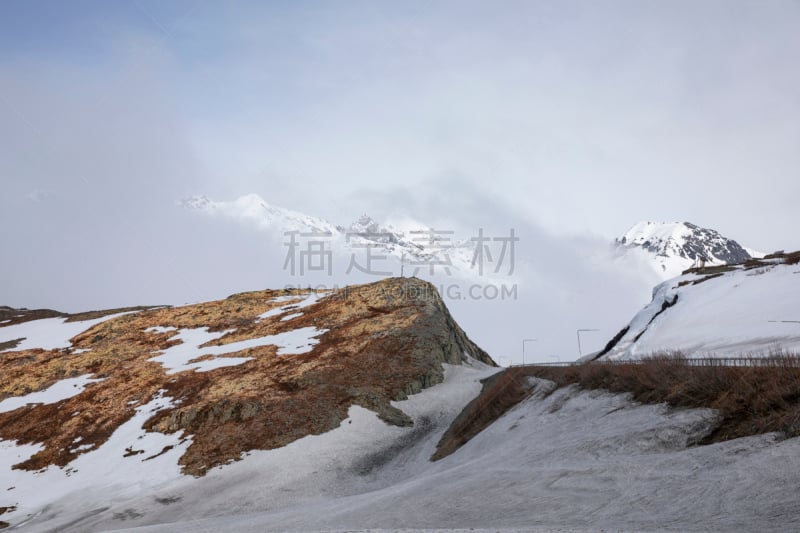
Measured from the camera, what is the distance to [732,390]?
14.2 metres

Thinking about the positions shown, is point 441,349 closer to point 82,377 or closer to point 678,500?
point 82,377

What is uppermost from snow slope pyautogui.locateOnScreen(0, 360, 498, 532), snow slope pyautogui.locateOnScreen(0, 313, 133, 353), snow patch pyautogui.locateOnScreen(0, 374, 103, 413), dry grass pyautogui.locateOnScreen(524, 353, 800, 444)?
snow slope pyautogui.locateOnScreen(0, 313, 133, 353)

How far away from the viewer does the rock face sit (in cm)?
3906

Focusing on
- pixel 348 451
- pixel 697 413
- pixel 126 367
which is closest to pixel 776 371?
pixel 697 413

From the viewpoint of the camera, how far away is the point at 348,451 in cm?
3506

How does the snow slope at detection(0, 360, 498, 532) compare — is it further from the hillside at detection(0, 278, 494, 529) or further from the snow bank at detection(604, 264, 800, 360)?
the snow bank at detection(604, 264, 800, 360)

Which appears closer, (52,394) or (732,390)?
(732,390)

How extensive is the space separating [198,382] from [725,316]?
44.5 meters

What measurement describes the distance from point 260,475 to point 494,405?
1571 cm

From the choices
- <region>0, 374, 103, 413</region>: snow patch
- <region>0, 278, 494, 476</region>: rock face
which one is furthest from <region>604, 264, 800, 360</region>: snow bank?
<region>0, 374, 103, 413</region>: snow patch

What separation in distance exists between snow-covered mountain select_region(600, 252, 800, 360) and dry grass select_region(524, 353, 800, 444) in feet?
46.8

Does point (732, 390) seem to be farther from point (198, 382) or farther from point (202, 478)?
point (198, 382)

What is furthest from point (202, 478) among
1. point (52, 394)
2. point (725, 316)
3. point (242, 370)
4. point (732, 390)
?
point (725, 316)

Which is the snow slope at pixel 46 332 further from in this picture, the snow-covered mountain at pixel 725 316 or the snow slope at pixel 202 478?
the snow-covered mountain at pixel 725 316
